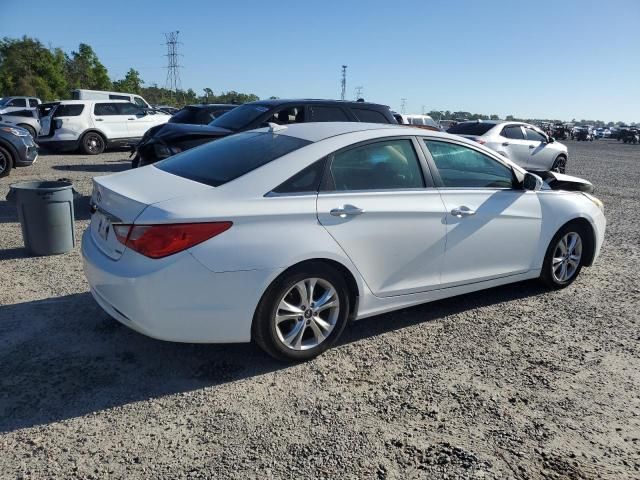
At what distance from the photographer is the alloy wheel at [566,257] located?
203 inches

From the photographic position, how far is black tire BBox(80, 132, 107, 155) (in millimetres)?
16516

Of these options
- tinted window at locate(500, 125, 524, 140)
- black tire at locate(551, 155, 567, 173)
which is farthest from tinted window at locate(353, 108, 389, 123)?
black tire at locate(551, 155, 567, 173)

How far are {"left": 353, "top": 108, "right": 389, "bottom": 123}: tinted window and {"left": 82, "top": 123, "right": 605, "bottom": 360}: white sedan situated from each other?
4327mm

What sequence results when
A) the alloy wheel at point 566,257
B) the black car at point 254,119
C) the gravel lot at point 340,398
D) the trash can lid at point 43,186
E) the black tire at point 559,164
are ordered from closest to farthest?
1. the gravel lot at point 340,398
2. the alloy wheel at point 566,257
3. the trash can lid at point 43,186
4. the black car at point 254,119
5. the black tire at point 559,164

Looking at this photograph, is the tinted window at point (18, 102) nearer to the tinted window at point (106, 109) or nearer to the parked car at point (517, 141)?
the tinted window at point (106, 109)

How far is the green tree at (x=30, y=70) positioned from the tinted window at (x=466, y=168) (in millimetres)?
49323

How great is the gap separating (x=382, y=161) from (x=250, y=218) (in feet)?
4.09

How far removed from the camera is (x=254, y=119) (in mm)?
8148

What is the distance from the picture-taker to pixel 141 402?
10.3 feet

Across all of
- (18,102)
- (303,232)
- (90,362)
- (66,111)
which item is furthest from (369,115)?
(18,102)

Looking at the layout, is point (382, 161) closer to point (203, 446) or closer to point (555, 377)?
point (555, 377)

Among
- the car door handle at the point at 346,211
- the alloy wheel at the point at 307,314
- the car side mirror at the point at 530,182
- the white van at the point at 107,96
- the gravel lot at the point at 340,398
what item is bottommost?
the gravel lot at the point at 340,398

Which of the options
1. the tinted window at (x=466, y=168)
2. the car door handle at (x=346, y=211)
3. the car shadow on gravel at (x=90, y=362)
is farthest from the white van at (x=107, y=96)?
the car door handle at (x=346, y=211)

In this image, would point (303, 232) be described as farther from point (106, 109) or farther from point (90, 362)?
point (106, 109)
